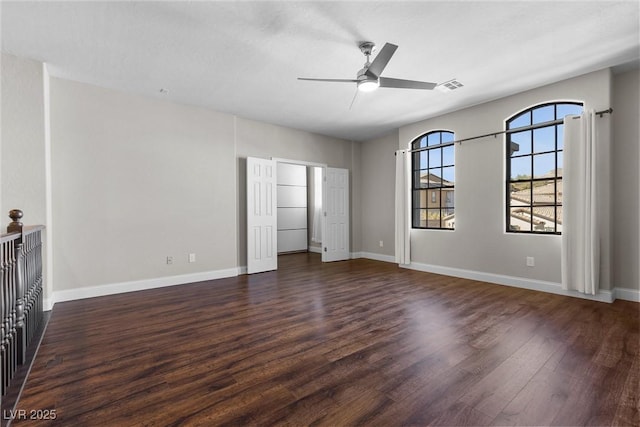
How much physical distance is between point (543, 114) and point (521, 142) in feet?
1.43

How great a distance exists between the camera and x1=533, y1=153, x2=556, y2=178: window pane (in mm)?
4145

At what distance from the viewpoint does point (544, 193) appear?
421 cm

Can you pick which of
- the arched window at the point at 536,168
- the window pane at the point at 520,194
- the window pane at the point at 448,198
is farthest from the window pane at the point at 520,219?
the window pane at the point at 448,198

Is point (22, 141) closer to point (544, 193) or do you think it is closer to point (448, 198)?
point (448, 198)

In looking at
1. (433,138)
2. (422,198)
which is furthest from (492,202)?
(433,138)

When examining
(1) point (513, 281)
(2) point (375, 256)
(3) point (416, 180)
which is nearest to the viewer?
(1) point (513, 281)

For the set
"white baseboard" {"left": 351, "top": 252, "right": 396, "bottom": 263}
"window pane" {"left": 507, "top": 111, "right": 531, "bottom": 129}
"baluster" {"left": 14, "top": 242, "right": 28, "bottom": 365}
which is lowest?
"white baseboard" {"left": 351, "top": 252, "right": 396, "bottom": 263}

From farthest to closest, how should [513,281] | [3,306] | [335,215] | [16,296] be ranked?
[335,215] → [513,281] → [16,296] → [3,306]

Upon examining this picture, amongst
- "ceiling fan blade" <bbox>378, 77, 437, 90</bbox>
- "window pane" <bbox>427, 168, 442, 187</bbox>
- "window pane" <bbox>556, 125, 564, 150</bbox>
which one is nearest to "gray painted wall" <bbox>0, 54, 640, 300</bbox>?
"window pane" <bbox>556, 125, 564, 150</bbox>

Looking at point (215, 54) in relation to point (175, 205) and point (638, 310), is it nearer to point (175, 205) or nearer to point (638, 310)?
point (175, 205)

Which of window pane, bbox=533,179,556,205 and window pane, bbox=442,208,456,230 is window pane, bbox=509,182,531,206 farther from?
window pane, bbox=442,208,456,230

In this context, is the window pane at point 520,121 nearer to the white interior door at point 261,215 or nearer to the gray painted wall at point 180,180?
the gray painted wall at point 180,180

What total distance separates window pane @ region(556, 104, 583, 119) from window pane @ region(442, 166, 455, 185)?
1593 mm

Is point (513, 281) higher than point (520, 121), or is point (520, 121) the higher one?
point (520, 121)
